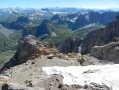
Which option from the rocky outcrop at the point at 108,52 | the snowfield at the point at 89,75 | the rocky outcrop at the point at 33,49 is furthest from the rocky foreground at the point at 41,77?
the rocky outcrop at the point at 33,49

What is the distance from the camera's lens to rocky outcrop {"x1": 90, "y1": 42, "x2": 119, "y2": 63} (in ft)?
132

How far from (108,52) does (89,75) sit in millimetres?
13131

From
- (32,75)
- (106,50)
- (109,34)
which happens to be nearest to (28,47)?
(106,50)

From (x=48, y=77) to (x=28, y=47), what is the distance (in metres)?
25.2

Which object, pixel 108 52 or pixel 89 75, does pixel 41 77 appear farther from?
pixel 108 52

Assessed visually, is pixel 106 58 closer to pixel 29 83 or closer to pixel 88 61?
pixel 88 61

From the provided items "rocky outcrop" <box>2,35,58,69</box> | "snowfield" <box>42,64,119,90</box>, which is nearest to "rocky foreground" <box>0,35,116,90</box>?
"snowfield" <box>42,64,119,90</box>

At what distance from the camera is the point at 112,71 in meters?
30.8

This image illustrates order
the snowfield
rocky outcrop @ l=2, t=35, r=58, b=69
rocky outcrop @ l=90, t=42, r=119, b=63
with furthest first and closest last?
rocky outcrop @ l=2, t=35, r=58, b=69, rocky outcrop @ l=90, t=42, r=119, b=63, the snowfield

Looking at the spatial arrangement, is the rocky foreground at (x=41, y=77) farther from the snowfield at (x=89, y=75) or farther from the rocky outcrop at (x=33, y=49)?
the rocky outcrop at (x=33, y=49)

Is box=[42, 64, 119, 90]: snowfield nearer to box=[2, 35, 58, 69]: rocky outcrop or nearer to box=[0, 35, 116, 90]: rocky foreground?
box=[0, 35, 116, 90]: rocky foreground

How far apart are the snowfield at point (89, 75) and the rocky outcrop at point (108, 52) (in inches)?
288

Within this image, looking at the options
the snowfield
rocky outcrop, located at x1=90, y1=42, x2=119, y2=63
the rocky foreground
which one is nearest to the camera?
the rocky foreground

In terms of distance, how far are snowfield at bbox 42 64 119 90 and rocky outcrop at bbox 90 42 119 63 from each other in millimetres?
7308
